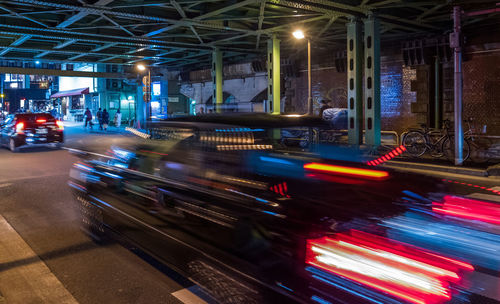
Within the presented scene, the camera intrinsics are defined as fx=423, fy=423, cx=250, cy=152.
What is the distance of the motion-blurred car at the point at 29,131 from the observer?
19219 mm

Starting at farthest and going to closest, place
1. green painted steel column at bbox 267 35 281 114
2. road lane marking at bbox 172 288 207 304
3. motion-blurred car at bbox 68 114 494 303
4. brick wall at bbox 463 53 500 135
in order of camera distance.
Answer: green painted steel column at bbox 267 35 281 114, brick wall at bbox 463 53 500 135, road lane marking at bbox 172 288 207 304, motion-blurred car at bbox 68 114 494 303

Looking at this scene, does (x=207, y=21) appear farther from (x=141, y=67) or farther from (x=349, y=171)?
(x=349, y=171)

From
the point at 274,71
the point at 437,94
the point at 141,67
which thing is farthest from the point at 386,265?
the point at 141,67

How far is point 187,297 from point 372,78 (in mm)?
14494

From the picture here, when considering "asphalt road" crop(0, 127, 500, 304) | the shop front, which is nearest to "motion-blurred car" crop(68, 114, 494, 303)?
"asphalt road" crop(0, 127, 500, 304)

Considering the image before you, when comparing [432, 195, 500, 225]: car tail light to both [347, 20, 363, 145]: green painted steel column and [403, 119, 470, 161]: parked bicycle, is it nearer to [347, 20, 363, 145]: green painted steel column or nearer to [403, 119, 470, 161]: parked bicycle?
[403, 119, 470, 161]: parked bicycle

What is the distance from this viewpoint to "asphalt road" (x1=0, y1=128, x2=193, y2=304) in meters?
4.25

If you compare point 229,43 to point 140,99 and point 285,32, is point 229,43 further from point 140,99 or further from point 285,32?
point 140,99

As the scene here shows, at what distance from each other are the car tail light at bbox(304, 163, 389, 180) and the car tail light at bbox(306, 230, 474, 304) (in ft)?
2.38

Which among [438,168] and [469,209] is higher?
[469,209]

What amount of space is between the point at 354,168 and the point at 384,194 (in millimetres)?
377

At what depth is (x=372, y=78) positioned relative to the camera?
16781mm

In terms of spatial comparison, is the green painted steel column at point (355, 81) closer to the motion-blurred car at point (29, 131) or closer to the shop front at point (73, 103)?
the motion-blurred car at point (29, 131)

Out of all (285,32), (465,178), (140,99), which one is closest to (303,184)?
(465,178)
